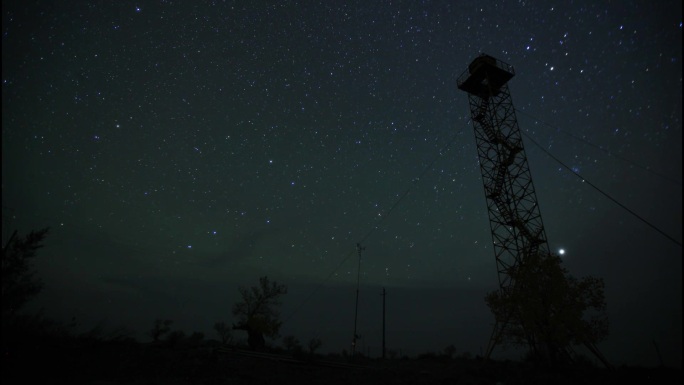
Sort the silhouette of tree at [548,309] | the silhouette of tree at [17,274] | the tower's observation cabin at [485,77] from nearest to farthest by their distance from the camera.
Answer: the silhouette of tree at [17,274] → the silhouette of tree at [548,309] → the tower's observation cabin at [485,77]

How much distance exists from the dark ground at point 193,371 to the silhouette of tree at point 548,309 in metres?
1.50

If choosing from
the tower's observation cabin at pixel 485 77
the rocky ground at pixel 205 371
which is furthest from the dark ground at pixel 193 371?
the tower's observation cabin at pixel 485 77

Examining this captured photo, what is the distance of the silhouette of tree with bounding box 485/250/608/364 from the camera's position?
639 inches

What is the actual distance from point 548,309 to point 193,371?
18034mm

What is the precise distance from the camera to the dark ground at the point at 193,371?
10994mm

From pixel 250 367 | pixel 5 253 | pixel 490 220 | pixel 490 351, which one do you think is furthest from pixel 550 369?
pixel 5 253

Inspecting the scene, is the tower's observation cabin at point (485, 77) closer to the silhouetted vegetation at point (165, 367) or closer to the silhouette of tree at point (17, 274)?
the silhouetted vegetation at point (165, 367)

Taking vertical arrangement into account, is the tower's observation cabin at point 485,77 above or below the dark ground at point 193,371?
above

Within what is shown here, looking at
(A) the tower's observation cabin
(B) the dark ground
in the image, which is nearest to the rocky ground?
(B) the dark ground

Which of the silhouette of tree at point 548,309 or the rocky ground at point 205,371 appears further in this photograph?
the silhouette of tree at point 548,309

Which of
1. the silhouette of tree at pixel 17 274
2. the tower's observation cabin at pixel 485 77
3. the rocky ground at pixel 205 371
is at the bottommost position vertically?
the rocky ground at pixel 205 371

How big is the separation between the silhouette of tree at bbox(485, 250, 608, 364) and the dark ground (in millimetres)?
1497

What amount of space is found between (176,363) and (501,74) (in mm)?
28351

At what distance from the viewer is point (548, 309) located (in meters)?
16.8
